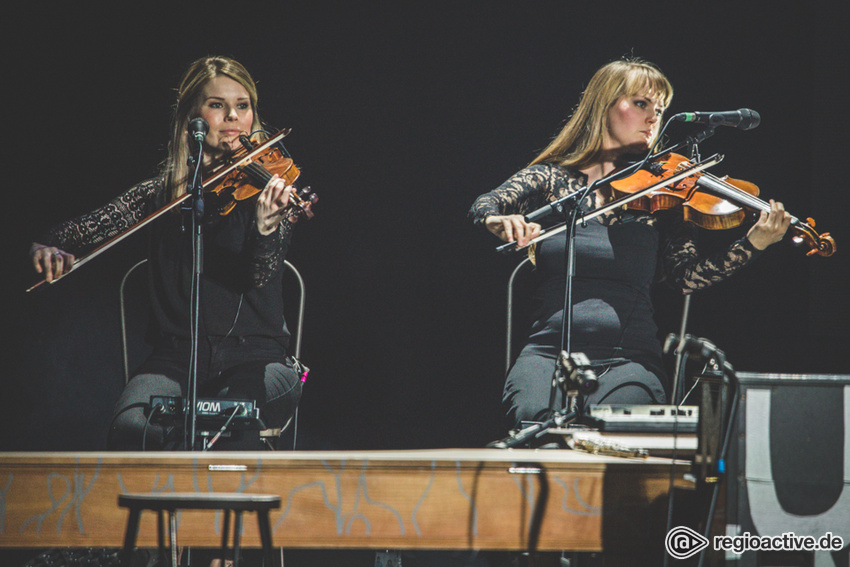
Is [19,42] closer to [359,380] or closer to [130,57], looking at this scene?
[130,57]

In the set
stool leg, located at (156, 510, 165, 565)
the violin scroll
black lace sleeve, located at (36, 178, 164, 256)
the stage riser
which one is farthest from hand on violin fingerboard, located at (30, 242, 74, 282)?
the violin scroll

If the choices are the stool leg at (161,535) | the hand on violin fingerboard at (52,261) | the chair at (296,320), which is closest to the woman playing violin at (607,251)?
the chair at (296,320)

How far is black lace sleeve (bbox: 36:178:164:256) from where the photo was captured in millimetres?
2678

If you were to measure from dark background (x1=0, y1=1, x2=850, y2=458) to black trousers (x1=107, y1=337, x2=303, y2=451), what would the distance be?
17.5 inches

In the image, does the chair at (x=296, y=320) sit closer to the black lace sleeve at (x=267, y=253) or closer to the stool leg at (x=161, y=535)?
the black lace sleeve at (x=267, y=253)

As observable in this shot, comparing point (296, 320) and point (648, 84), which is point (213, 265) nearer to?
point (296, 320)

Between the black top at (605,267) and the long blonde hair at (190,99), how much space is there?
3.39 feet

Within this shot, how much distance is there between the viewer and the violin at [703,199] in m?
2.59

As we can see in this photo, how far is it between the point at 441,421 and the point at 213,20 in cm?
175

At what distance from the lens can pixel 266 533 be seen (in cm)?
146

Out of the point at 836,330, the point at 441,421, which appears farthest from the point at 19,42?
the point at 836,330

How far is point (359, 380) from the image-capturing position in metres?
3.02

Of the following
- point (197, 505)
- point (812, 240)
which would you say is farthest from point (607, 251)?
point (197, 505)
